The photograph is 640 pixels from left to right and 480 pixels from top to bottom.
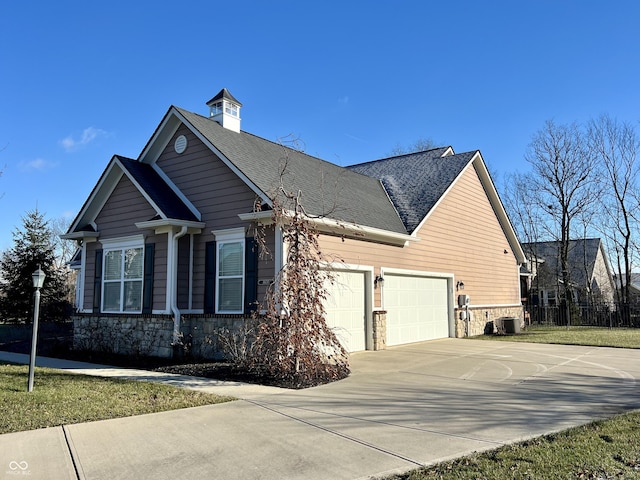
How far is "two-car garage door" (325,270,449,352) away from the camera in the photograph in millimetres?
12758

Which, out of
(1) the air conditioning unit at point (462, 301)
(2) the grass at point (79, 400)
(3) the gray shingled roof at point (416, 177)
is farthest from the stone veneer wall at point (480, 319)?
(2) the grass at point (79, 400)

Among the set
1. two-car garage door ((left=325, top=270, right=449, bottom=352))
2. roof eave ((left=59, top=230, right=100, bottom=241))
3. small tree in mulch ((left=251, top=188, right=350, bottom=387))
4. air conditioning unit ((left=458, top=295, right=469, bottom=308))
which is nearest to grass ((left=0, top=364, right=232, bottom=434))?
small tree in mulch ((left=251, top=188, right=350, bottom=387))

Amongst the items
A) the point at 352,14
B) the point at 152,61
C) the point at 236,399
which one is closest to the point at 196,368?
the point at 236,399

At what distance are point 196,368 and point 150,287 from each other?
3.27m

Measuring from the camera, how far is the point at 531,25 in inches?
468

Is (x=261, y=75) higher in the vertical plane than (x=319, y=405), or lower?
higher

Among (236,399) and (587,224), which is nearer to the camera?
(236,399)

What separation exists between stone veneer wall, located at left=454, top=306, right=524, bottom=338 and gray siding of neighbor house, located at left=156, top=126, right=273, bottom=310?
941cm

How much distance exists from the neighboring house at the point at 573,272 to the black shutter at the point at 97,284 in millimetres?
26315

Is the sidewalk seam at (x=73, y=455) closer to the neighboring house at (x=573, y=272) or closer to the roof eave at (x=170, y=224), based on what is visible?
the roof eave at (x=170, y=224)

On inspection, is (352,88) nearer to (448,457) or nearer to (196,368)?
(196,368)

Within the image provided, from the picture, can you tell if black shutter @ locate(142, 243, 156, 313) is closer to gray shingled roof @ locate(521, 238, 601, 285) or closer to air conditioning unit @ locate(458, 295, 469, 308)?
air conditioning unit @ locate(458, 295, 469, 308)

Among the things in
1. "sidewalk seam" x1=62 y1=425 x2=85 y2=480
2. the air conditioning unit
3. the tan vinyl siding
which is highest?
the tan vinyl siding

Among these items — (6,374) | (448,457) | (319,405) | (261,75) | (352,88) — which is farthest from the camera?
(352,88)
